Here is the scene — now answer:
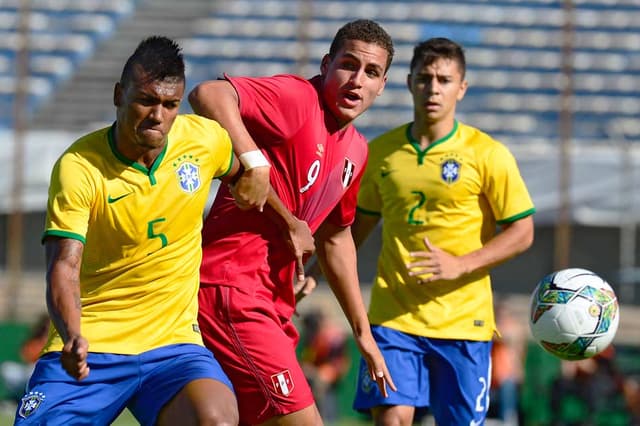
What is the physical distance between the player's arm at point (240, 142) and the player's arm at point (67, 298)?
0.91 m

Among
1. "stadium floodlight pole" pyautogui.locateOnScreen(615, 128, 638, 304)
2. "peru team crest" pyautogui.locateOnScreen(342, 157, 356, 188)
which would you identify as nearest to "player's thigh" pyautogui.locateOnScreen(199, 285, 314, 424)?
"peru team crest" pyautogui.locateOnScreen(342, 157, 356, 188)

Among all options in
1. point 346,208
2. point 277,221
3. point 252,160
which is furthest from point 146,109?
point 346,208

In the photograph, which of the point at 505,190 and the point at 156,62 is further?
the point at 505,190

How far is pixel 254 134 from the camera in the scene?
5887mm

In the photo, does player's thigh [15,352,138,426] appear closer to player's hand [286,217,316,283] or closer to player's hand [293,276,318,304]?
player's hand [286,217,316,283]

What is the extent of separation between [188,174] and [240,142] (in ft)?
1.11

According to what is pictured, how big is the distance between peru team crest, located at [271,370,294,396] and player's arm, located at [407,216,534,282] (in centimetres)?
151

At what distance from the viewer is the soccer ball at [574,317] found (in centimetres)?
703

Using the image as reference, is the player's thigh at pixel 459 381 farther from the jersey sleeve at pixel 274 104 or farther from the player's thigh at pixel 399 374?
the jersey sleeve at pixel 274 104

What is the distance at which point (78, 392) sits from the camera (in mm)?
5113

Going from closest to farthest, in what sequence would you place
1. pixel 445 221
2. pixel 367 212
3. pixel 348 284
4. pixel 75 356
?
pixel 75 356 < pixel 348 284 < pixel 445 221 < pixel 367 212

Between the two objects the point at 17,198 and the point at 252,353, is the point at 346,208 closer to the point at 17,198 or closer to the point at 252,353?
the point at 252,353

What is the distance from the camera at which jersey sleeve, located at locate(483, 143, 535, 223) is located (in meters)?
7.22

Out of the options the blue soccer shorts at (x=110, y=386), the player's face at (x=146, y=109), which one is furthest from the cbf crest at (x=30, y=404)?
the player's face at (x=146, y=109)
